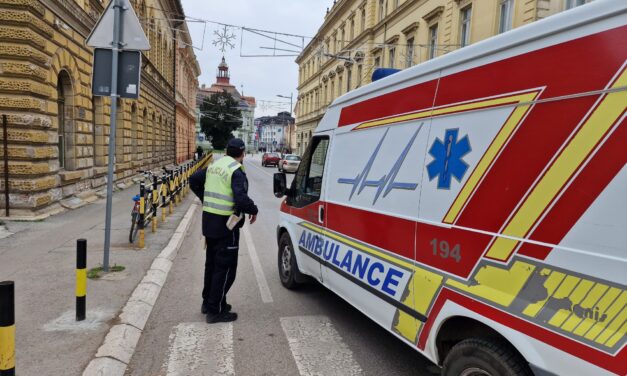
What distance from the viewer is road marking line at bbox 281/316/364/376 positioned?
3543 millimetres

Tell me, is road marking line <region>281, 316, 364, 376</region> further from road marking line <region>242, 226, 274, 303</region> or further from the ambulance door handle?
the ambulance door handle

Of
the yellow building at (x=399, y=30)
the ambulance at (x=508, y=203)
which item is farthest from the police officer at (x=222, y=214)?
the yellow building at (x=399, y=30)

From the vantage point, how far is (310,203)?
486 cm

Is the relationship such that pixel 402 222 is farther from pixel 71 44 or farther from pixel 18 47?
pixel 71 44

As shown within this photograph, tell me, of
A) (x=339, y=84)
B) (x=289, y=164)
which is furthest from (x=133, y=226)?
(x=339, y=84)

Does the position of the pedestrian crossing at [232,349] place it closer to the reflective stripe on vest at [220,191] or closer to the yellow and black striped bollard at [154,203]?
the reflective stripe on vest at [220,191]

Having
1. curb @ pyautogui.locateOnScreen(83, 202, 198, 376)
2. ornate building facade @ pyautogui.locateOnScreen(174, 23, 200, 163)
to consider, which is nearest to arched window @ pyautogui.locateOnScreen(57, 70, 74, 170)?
curb @ pyautogui.locateOnScreen(83, 202, 198, 376)

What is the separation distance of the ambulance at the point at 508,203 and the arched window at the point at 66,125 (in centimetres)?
1099

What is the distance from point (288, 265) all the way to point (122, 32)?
3.60 meters

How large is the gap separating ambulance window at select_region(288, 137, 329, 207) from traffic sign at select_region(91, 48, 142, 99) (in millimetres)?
2338

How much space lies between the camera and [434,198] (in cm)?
284

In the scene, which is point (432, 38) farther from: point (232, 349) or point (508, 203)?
point (508, 203)

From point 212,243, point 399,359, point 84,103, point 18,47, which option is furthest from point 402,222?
point 84,103

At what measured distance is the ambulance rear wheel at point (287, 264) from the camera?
17.7 feet
